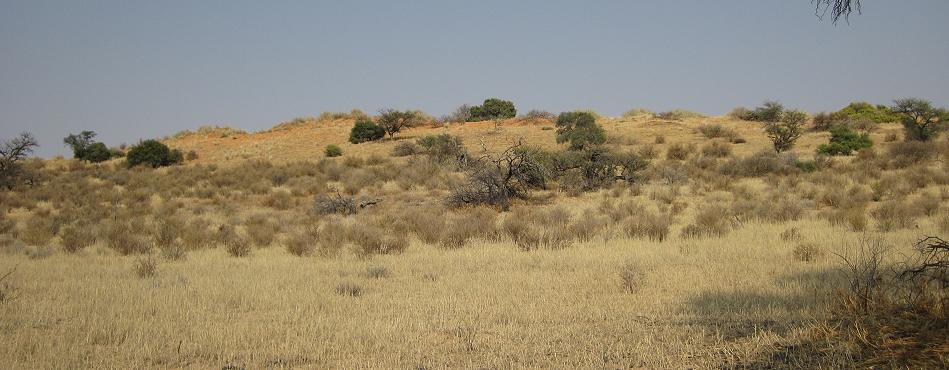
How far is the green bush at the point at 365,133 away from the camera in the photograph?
42.5 metres

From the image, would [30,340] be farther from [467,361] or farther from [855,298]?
[855,298]

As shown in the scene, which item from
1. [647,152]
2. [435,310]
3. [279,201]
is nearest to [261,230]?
[279,201]

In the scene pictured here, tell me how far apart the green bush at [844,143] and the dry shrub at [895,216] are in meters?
15.4

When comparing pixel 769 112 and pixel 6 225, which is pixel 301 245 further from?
pixel 769 112

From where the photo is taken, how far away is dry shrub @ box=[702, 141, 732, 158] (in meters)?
30.4

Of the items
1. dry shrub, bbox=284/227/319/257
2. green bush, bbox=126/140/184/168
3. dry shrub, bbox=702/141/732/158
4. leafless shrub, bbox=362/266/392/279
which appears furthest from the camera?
green bush, bbox=126/140/184/168

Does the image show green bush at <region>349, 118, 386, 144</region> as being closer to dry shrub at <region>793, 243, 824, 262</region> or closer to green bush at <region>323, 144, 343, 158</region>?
green bush at <region>323, 144, 343, 158</region>

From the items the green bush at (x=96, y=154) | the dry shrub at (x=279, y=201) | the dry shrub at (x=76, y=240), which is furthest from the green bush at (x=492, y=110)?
the dry shrub at (x=76, y=240)

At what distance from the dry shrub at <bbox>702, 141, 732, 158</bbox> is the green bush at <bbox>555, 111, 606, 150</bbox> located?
5.06 meters

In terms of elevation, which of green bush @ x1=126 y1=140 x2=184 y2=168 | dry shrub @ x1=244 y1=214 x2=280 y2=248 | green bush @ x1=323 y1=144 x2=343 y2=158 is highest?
green bush @ x1=126 y1=140 x2=184 y2=168

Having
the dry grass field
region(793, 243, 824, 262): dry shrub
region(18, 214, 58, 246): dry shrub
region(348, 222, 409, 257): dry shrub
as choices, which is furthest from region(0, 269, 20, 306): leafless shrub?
region(793, 243, 824, 262): dry shrub

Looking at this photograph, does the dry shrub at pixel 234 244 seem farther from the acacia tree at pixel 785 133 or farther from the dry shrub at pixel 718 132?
the dry shrub at pixel 718 132

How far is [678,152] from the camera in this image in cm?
3156

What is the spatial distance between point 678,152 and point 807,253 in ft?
73.5
